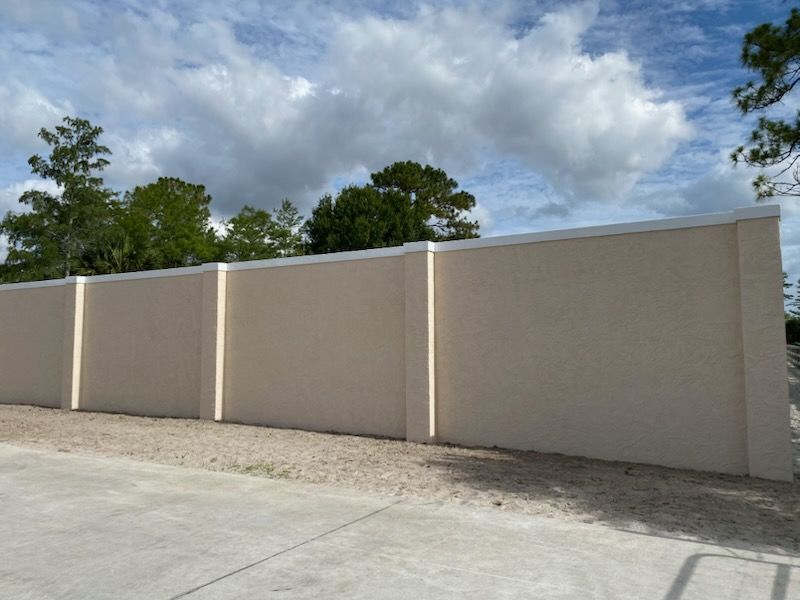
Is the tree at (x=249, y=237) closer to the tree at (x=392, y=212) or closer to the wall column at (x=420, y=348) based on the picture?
the tree at (x=392, y=212)

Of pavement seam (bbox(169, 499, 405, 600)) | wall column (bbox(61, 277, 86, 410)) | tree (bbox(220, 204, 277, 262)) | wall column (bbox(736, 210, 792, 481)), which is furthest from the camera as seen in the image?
tree (bbox(220, 204, 277, 262))

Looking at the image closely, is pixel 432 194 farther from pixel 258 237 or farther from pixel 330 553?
pixel 330 553

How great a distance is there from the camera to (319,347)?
12109 mm

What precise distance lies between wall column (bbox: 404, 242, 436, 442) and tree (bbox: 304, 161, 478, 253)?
1005 inches

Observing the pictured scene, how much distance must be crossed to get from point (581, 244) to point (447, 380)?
3038 millimetres

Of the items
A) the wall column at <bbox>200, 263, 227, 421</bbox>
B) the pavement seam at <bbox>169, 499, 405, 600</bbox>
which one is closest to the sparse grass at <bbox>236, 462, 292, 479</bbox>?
the pavement seam at <bbox>169, 499, 405, 600</bbox>

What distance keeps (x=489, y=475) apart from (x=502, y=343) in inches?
97.7

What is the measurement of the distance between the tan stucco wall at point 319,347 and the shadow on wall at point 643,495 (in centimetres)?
238

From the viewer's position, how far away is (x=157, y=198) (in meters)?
40.3

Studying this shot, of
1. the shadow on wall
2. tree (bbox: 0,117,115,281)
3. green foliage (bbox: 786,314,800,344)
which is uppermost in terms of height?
tree (bbox: 0,117,115,281)

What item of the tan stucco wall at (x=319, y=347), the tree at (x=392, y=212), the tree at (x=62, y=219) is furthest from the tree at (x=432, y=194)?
the tan stucco wall at (x=319, y=347)

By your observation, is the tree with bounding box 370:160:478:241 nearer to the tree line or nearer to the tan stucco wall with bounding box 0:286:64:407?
the tree line

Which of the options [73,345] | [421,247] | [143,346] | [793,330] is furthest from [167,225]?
[793,330]

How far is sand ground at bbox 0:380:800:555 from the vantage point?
638cm
